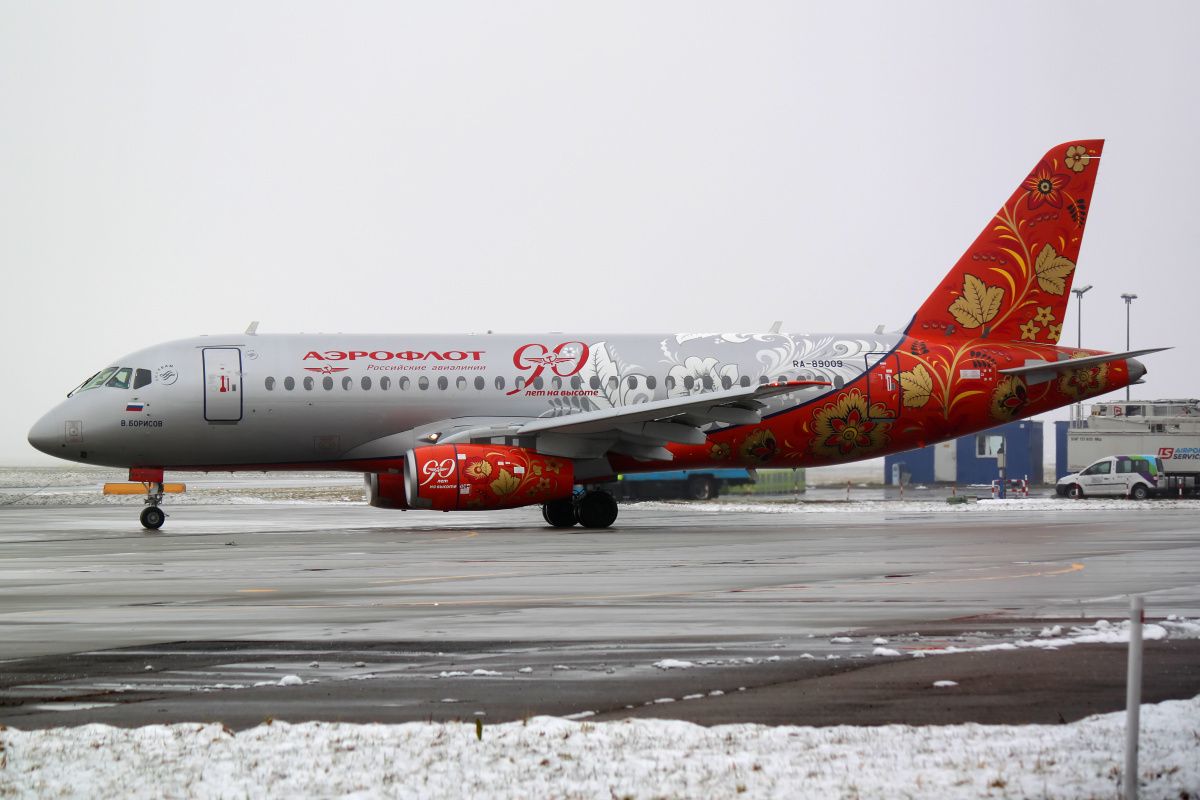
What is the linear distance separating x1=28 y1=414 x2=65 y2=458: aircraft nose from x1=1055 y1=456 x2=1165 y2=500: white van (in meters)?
31.4

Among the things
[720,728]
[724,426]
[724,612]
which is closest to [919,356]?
[724,426]

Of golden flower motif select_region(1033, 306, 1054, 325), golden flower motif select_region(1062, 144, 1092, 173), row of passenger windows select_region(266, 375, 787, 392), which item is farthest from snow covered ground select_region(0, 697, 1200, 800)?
golden flower motif select_region(1062, 144, 1092, 173)

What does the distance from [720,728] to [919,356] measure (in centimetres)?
1998

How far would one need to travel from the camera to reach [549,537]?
19578 millimetres

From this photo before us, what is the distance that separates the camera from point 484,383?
74.2 feet

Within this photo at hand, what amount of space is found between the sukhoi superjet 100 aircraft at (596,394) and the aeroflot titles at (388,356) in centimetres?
4

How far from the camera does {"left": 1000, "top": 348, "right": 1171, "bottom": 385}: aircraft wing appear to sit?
2347cm

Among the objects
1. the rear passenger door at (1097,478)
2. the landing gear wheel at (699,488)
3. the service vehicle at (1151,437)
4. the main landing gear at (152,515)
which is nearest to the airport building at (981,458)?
the service vehicle at (1151,437)

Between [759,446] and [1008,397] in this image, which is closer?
[759,446]

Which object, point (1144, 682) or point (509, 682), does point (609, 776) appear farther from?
point (1144, 682)

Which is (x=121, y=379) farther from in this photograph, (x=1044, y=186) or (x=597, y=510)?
(x=1044, y=186)

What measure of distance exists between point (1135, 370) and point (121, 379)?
21617mm

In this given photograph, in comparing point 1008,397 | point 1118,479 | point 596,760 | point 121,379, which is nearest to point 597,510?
point 1008,397

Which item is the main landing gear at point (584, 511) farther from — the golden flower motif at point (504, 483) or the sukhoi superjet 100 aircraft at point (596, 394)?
the golden flower motif at point (504, 483)
